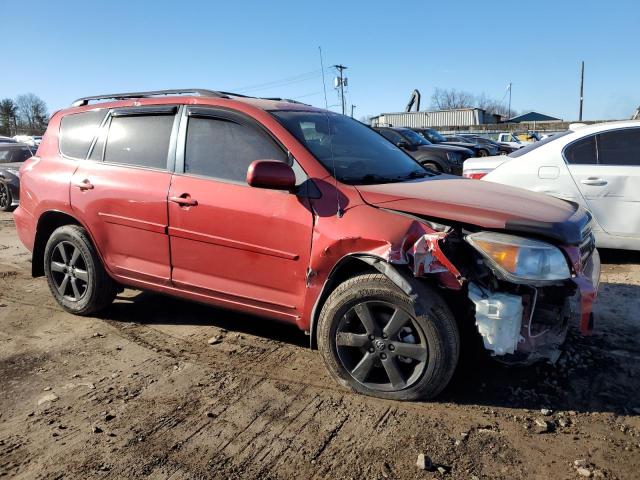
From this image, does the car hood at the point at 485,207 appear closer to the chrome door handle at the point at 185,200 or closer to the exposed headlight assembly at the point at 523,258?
the exposed headlight assembly at the point at 523,258

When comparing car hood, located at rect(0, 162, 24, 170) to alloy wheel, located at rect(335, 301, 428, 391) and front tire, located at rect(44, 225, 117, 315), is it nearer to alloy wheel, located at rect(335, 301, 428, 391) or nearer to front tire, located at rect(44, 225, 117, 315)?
front tire, located at rect(44, 225, 117, 315)

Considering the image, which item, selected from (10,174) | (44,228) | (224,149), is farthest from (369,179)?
(10,174)

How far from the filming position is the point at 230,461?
2.47 m

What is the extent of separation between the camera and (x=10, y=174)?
Answer: 10797mm

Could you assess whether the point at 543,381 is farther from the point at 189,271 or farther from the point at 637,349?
the point at 189,271

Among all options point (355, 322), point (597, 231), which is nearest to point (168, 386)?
point (355, 322)

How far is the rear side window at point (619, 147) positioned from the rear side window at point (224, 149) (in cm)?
408

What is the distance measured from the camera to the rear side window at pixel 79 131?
4.36 m

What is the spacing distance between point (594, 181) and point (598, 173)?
0.10 metres

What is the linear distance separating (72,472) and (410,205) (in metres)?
2.22

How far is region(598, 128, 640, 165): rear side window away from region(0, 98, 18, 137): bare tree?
80.6 meters

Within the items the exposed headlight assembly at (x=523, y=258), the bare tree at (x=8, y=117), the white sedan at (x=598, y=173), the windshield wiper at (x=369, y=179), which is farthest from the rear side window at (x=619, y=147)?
the bare tree at (x=8, y=117)

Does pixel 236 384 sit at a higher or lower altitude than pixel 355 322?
lower

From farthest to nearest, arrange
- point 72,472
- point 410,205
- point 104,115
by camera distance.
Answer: point 104,115, point 410,205, point 72,472
